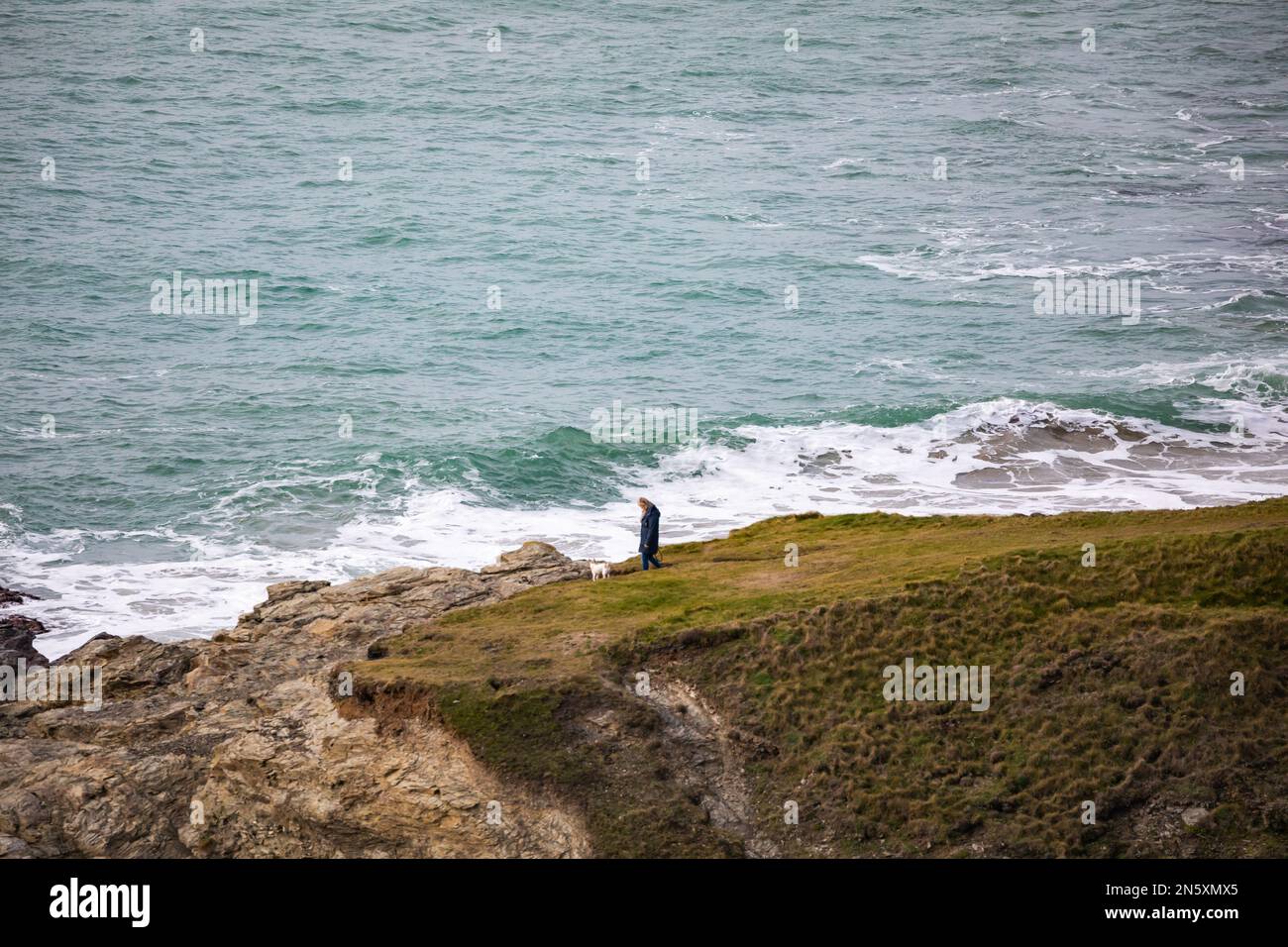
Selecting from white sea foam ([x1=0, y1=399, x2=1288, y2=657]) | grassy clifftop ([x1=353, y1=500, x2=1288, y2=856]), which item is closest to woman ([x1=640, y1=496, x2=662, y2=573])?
grassy clifftop ([x1=353, y1=500, x2=1288, y2=856])

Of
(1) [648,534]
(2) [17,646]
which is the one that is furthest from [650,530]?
(2) [17,646]

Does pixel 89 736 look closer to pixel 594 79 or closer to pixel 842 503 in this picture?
pixel 842 503

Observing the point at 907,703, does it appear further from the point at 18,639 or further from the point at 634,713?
the point at 18,639

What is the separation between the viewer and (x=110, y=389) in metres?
54.8

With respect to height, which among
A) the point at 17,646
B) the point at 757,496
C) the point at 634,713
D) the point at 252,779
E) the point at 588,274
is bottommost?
the point at 17,646

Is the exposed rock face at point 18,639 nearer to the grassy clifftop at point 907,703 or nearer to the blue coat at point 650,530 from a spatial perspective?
the grassy clifftop at point 907,703

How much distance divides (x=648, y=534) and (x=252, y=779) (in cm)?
1066

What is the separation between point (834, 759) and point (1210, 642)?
6.86 m

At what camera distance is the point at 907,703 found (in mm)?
22672

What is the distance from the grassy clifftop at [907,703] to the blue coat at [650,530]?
96.2 inches

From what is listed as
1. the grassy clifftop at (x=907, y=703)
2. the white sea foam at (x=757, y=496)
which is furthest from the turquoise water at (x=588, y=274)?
the grassy clifftop at (x=907, y=703)

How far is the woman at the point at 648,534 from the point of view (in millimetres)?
29266

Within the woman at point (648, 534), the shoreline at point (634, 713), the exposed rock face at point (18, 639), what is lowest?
the exposed rock face at point (18, 639)

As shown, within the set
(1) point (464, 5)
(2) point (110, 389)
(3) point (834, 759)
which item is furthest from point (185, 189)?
(3) point (834, 759)
